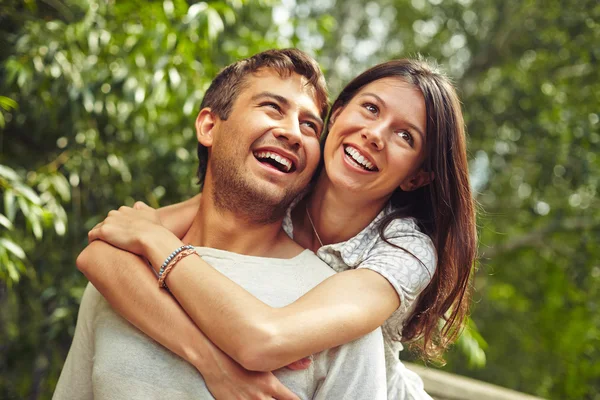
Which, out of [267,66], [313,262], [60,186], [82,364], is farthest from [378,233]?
[60,186]

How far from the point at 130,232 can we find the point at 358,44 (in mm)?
7658

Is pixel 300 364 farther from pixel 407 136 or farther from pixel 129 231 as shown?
pixel 407 136

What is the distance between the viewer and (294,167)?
5.46 ft

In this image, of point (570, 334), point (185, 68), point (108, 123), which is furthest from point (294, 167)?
point (570, 334)

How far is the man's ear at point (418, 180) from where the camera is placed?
1.79 metres

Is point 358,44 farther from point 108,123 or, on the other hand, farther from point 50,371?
point 50,371

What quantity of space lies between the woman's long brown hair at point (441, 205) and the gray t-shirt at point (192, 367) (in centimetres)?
36

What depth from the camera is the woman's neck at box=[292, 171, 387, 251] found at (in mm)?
1772

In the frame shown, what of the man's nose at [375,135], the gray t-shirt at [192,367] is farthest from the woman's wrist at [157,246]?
the man's nose at [375,135]

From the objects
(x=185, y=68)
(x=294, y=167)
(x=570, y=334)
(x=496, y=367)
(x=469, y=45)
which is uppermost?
(x=294, y=167)

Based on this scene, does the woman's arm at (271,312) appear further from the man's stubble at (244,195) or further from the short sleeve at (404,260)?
the man's stubble at (244,195)

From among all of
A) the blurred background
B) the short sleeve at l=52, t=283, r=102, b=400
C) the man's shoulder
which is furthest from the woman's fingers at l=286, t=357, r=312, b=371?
the blurred background

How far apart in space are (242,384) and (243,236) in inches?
18.1

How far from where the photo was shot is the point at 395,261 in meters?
1.55
